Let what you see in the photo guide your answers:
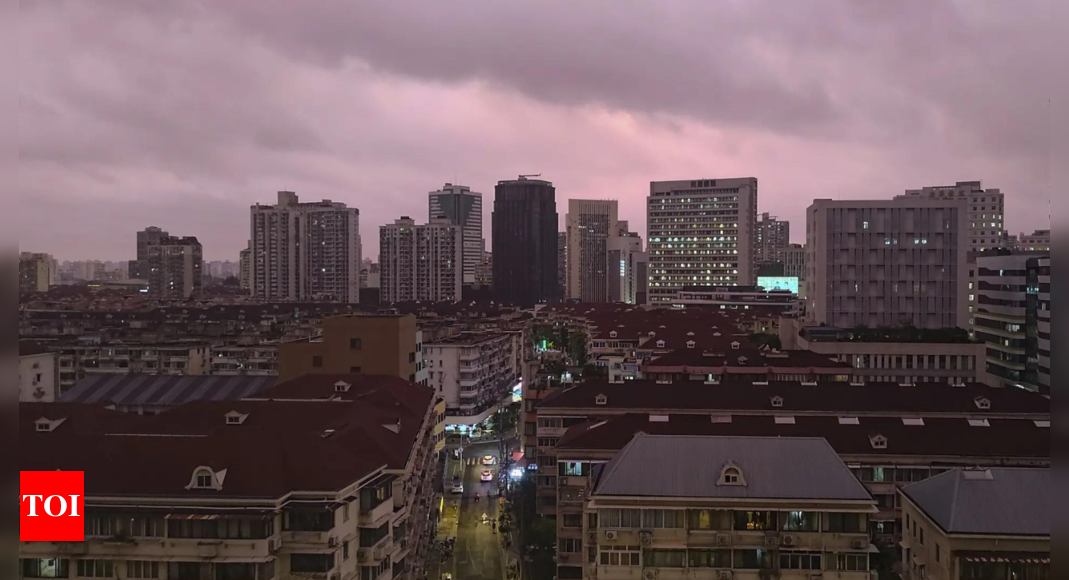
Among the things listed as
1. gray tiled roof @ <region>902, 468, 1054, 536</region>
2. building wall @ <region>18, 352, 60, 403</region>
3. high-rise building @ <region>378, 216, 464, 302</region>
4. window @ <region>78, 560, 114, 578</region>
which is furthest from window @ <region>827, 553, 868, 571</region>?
high-rise building @ <region>378, 216, 464, 302</region>

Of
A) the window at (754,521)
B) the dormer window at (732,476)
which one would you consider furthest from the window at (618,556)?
the dormer window at (732,476)

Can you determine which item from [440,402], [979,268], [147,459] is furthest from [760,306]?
[147,459]

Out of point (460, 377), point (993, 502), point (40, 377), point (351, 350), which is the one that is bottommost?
point (460, 377)

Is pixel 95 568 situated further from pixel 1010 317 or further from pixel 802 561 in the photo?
pixel 1010 317

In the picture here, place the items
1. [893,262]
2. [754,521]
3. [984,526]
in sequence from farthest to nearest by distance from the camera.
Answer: [893,262] < [754,521] < [984,526]

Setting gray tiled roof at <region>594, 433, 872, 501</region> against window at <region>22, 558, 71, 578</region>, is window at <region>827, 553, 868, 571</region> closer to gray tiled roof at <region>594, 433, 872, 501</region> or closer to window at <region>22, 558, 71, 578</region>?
gray tiled roof at <region>594, 433, 872, 501</region>

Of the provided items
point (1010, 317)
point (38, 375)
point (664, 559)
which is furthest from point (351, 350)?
point (1010, 317)
